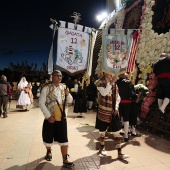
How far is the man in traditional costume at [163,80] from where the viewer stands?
6.07 m

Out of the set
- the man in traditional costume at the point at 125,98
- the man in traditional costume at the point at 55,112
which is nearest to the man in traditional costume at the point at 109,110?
the man in traditional costume at the point at 55,112

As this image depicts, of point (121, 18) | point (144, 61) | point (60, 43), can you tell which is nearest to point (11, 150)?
point (60, 43)

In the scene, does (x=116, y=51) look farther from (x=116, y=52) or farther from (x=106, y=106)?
(x=106, y=106)

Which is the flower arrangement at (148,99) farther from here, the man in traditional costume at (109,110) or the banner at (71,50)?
the banner at (71,50)

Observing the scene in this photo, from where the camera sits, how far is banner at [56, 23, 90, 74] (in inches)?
185

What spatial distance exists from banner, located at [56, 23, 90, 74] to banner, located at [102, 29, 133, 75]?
0.47 metres

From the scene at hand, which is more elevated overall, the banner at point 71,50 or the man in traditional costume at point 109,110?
the banner at point 71,50

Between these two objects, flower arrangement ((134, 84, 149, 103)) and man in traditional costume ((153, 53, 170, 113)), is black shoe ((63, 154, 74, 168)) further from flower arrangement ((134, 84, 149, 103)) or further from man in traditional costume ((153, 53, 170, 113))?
flower arrangement ((134, 84, 149, 103))

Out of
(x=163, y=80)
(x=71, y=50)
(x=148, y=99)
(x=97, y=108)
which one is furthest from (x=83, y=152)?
(x=148, y=99)

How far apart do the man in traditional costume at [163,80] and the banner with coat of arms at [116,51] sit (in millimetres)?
1582

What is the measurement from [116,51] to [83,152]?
2.54m

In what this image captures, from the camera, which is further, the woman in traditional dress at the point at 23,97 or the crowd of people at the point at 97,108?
the woman in traditional dress at the point at 23,97

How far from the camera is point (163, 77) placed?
620cm

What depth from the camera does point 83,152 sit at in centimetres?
507
